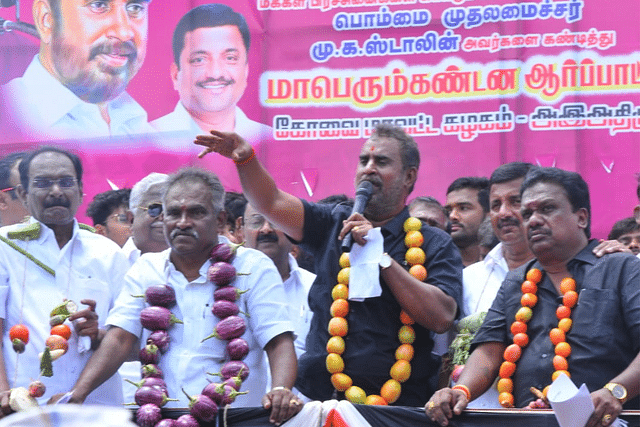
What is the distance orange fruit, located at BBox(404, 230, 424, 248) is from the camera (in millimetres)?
3926

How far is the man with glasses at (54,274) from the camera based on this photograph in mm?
3971

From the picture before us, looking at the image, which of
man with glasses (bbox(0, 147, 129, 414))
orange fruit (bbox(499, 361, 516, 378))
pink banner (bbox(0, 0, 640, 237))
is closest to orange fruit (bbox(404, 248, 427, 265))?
orange fruit (bbox(499, 361, 516, 378))

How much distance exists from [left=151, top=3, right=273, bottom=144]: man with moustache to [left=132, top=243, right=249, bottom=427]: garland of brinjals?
2.67m

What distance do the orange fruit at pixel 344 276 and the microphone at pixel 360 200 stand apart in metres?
0.17

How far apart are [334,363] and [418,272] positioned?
512mm

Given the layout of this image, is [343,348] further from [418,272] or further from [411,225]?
[411,225]

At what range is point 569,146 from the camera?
5.97 meters

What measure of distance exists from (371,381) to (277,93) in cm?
312

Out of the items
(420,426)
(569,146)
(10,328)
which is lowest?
(420,426)

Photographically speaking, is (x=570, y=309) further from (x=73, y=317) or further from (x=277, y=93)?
(x=277, y=93)

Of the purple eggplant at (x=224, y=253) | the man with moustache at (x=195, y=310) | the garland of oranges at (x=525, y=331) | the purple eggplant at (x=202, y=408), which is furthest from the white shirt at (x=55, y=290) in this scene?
Answer: the garland of oranges at (x=525, y=331)

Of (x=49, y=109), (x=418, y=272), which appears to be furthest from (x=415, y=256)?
(x=49, y=109)

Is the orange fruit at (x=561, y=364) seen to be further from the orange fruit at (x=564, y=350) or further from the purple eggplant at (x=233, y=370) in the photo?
the purple eggplant at (x=233, y=370)

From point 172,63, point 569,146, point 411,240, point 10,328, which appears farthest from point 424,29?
point 10,328
